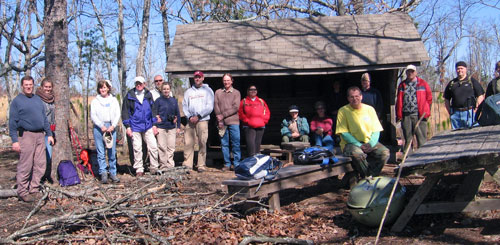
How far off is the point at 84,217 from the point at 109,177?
3.44 meters

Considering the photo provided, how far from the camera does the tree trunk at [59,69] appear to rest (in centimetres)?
815

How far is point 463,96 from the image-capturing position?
789 cm

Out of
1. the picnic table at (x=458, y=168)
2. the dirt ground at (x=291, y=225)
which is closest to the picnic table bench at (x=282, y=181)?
the dirt ground at (x=291, y=225)

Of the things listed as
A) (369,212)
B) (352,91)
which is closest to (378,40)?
(352,91)

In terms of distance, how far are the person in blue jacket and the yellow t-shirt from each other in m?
3.80

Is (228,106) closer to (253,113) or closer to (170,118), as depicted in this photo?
(253,113)

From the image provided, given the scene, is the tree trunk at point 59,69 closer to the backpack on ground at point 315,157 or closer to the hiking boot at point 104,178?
the hiking boot at point 104,178

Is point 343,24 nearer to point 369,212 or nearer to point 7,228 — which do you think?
point 369,212

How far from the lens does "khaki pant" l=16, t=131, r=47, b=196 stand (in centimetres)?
688

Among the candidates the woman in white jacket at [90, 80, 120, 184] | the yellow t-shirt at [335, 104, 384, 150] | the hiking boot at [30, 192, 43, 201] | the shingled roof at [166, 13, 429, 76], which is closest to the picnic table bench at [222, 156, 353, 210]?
the yellow t-shirt at [335, 104, 384, 150]

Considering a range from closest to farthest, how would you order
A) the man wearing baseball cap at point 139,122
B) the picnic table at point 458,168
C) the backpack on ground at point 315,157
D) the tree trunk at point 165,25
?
1. the picnic table at point 458,168
2. the backpack on ground at point 315,157
3. the man wearing baseball cap at point 139,122
4. the tree trunk at point 165,25

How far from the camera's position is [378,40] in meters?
10.0

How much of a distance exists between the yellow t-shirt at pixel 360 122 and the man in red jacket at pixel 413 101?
200cm

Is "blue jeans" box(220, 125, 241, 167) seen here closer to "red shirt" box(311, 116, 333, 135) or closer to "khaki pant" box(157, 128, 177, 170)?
"khaki pant" box(157, 128, 177, 170)
